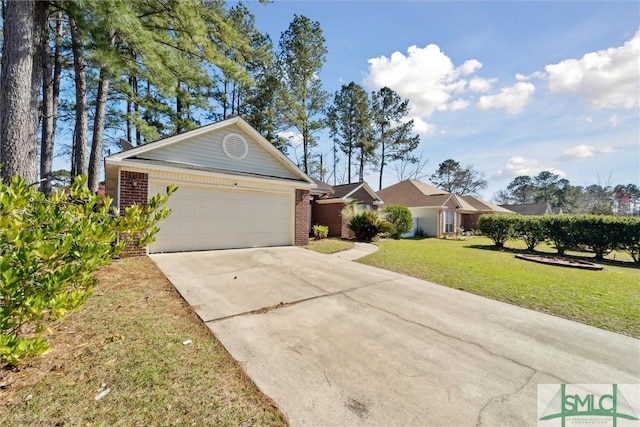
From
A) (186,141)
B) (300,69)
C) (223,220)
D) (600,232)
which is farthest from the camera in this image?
(300,69)

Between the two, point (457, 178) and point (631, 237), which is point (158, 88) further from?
point (457, 178)

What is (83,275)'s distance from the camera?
8.67 feet

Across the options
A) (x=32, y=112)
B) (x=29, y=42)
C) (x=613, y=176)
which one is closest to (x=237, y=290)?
(x=32, y=112)

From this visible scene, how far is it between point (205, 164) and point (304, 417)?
962cm

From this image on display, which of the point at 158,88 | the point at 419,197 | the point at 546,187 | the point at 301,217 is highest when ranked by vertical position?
the point at 546,187

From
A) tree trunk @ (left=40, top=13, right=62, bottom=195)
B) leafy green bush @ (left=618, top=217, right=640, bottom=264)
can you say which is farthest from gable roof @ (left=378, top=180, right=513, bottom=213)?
tree trunk @ (left=40, top=13, right=62, bottom=195)

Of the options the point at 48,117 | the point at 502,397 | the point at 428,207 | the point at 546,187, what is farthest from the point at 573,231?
the point at 546,187

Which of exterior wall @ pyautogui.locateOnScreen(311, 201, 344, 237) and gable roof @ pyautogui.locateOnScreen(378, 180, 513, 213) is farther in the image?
gable roof @ pyautogui.locateOnScreen(378, 180, 513, 213)

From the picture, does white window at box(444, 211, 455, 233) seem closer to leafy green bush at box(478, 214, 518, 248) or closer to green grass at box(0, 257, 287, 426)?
leafy green bush at box(478, 214, 518, 248)

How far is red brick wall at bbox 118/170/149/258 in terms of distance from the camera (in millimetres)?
8234

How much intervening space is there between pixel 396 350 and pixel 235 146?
31.8 ft

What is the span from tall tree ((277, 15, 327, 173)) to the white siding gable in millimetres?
12729

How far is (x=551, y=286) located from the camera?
22.1 ft

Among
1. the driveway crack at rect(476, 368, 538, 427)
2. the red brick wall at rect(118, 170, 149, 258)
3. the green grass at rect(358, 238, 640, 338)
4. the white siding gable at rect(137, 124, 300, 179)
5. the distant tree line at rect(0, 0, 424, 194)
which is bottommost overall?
the driveway crack at rect(476, 368, 538, 427)
